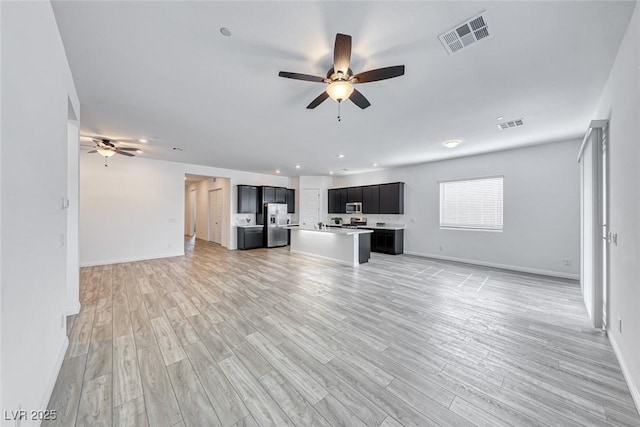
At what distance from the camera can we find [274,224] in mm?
8516

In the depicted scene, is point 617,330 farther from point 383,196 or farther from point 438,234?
point 383,196

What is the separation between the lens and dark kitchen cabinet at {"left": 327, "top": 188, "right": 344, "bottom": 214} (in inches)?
358

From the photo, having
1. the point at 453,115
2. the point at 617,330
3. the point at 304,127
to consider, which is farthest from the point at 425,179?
the point at 617,330

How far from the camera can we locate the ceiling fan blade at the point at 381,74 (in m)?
1.94

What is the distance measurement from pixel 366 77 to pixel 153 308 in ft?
12.8

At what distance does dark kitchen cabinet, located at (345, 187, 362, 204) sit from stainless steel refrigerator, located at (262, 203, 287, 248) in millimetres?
2502

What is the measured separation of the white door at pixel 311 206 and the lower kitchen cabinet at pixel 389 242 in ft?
8.94

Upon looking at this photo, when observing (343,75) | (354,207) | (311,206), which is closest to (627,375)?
(343,75)

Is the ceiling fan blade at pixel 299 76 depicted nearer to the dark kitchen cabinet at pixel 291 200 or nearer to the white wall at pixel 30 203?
the white wall at pixel 30 203

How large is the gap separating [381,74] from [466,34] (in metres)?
0.73

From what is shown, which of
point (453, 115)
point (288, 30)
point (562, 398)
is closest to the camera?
point (562, 398)

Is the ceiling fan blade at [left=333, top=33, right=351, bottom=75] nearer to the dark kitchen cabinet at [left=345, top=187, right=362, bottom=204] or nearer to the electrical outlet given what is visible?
the electrical outlet

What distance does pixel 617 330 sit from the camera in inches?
87.2

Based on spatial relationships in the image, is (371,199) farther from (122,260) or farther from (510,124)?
(122,260)
